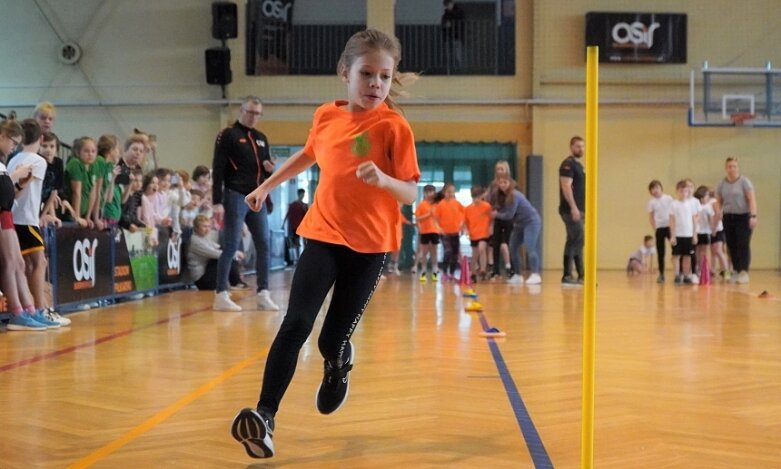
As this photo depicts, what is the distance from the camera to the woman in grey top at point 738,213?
12758 mm

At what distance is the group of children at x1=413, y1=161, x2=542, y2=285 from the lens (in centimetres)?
1310

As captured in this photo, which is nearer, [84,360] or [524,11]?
[84,360]

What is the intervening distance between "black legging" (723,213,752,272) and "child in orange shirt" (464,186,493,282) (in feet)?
11.4

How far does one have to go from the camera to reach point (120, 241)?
9.66m

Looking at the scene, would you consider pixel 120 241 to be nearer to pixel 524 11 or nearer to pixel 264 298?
pixel 264 298

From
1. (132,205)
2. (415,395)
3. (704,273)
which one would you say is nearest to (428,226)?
(704,273)

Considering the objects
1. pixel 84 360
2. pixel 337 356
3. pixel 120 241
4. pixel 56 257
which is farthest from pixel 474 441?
pixel 120 241

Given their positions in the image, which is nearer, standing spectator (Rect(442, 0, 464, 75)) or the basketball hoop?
the basketball hoop

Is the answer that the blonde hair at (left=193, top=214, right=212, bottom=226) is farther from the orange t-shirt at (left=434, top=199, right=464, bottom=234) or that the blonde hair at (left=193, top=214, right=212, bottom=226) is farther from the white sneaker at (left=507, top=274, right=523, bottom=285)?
the orange t-shirt at (left=434, top=199, right=464, bottom=234)

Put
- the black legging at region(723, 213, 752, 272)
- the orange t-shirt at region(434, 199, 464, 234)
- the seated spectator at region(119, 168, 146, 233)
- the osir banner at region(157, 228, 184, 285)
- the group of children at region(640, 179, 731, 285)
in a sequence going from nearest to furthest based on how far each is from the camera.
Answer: the seated spectator at region(119, 168, 146, 233) → the osir banner at region(157, 228, 184, 285) → the black legging at region(723, 213, 752, 272) → the group of children at region(640, 179, 731, 285) → the orange t-shirt at region(434, 199, 464, 234)

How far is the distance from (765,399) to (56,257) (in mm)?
6125

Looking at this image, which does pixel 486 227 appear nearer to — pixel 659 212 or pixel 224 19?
pixel 659 212

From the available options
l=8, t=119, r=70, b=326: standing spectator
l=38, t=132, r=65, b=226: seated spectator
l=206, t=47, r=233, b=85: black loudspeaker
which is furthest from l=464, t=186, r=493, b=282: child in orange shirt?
l=8, t=119, r=70, b=326: standing spectator

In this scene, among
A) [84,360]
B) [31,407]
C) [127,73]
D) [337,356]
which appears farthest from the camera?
[127,73]
